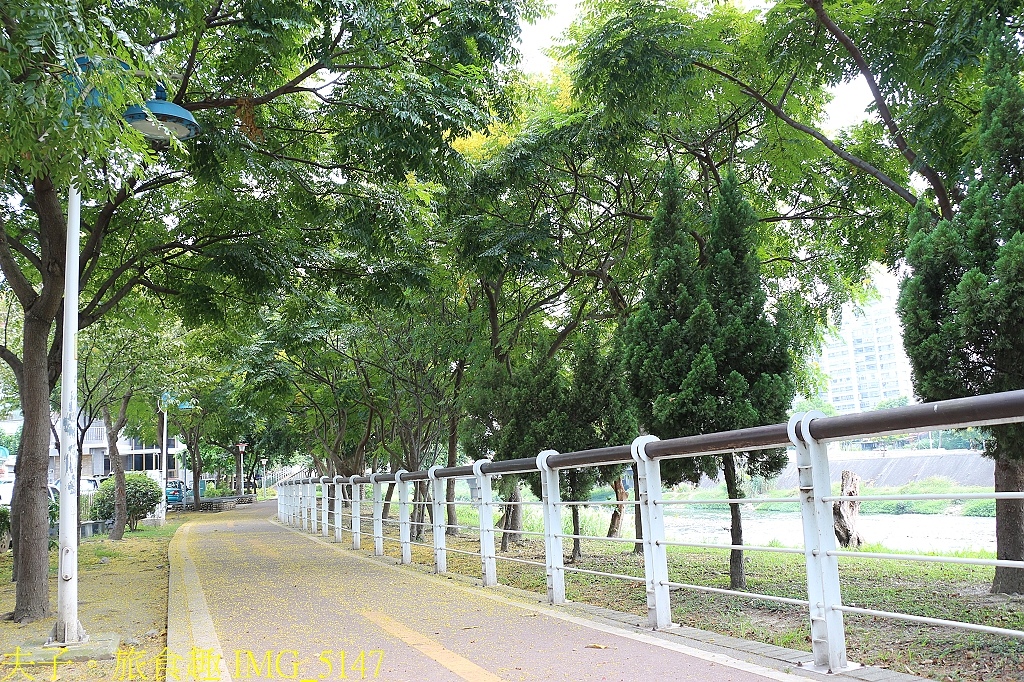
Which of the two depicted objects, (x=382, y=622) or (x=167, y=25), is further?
(x=167, y=25)

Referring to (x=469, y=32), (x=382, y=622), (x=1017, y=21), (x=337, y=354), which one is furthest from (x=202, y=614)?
(x=337, y=354)

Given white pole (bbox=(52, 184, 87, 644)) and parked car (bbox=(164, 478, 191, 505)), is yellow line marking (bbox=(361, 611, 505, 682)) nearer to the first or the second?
white pole (bbox=(52, 184, 87, 644))

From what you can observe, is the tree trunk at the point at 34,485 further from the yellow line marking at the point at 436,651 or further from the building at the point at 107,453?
the building at the point at 107,453

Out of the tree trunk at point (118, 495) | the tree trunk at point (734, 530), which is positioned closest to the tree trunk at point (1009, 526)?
the tree trunk at point (734, 530)

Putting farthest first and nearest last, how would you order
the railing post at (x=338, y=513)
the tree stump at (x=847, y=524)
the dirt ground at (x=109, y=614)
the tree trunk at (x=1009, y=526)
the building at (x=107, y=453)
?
the building at (x=107, y=453)
the railing post at (x=338, y=513)
the tree stump at (x=847, y=524)
the tree trunk at (x=1009, y=526)
the dirt ground at (x=109, y=614)

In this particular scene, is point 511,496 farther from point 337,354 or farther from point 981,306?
point 981,306

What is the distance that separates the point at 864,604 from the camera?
297 inches

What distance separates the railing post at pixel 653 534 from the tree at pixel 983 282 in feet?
7.19

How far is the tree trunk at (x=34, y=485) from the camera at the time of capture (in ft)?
25.4

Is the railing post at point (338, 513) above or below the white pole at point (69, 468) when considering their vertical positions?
below

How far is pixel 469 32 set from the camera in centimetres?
915

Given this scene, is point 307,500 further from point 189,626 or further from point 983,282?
point 983,282

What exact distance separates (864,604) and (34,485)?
7599 millimetres

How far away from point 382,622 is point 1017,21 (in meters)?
6.93
